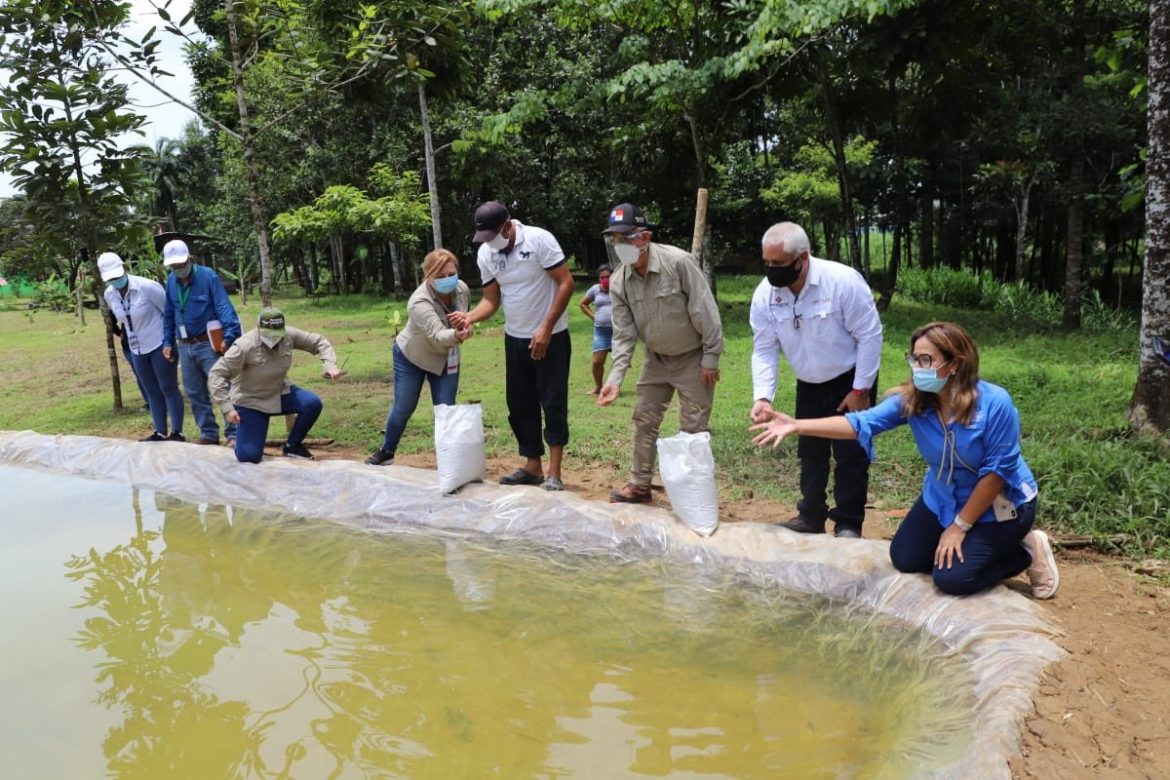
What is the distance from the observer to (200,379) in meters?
6.48

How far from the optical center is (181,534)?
507cm

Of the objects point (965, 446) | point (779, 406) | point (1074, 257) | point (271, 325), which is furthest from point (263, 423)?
point (1074, 257)

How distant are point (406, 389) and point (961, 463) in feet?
11.3

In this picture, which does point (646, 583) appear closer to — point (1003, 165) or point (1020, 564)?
point (1020, 564)

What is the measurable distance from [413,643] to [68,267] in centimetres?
821

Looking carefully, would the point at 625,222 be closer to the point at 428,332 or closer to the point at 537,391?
the point at 537,391

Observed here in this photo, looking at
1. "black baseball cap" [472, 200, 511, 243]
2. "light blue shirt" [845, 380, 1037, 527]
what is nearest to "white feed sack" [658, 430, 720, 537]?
"light blue shirt" [845, 380, 1037, 527]

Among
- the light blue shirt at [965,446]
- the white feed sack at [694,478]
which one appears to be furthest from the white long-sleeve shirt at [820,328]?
the light blue shirt at [965,446]

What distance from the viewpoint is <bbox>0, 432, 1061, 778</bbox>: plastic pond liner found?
9.00ft

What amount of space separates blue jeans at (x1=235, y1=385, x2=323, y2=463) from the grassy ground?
2.23 ft

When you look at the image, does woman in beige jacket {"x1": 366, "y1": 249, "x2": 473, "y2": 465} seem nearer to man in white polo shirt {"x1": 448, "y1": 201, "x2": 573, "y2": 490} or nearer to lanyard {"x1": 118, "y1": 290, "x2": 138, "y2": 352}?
→ man in white polo shirt {"x1": 448, "y1": 201, "x2": 573, "y2": 490}

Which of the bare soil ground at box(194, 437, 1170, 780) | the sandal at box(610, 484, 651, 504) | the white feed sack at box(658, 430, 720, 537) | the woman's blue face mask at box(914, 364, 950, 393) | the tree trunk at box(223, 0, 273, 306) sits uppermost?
the tree trunk at box(223, 0, 273, 306)

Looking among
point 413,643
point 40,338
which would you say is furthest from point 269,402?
point 40,338

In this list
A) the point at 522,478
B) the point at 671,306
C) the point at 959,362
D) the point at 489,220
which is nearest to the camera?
the point at 959,362
